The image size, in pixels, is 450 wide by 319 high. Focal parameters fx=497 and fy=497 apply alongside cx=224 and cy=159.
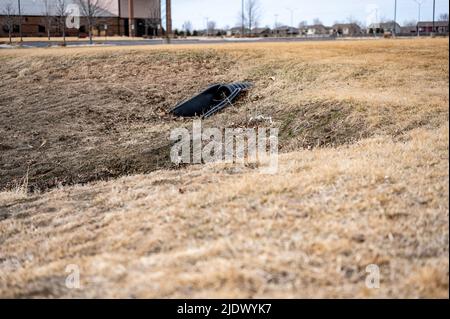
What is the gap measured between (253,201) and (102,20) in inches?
2792

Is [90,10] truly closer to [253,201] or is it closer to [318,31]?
[253,201]

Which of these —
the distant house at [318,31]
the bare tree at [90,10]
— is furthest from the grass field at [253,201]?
the distant house at [318,31]

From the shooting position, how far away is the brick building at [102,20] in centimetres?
6539

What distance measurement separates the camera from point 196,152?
11117 mm

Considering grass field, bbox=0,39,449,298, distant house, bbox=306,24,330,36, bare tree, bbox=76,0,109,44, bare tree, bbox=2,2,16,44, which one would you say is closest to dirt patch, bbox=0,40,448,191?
grass field, bbox=0,39,449,298

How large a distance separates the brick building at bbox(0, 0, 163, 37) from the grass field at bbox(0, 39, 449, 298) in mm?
51448

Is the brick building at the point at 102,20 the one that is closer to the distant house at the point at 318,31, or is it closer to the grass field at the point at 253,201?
the distant house at the point at 318,31

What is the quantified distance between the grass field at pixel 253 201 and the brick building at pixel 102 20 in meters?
51.4

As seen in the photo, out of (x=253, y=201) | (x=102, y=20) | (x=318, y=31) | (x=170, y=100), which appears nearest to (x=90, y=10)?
(x=102, y=20)

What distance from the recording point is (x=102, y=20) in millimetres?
71375

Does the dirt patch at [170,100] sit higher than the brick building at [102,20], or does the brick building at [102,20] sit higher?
the brick building at [102,20]

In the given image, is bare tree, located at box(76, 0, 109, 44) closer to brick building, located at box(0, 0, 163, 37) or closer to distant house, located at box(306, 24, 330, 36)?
brick building, located at box(0, 0, 163, 37)

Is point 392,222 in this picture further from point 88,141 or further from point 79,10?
point 79,10

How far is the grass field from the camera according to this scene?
4.18m
